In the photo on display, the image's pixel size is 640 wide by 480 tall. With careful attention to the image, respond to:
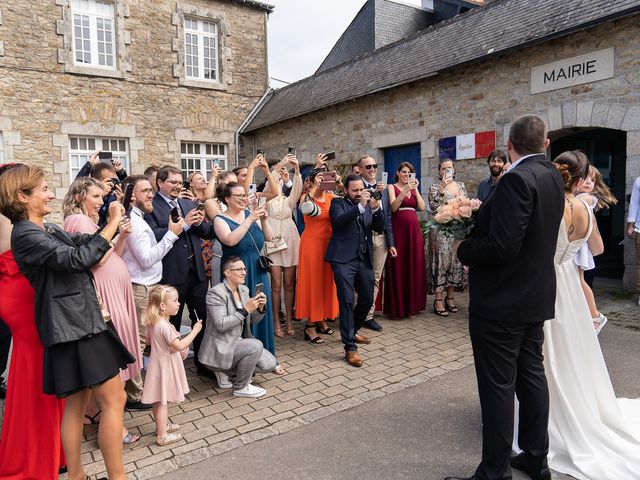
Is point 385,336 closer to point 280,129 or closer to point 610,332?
point 610,332

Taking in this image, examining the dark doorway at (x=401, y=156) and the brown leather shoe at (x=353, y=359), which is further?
the dark doorway at (x=401, y=156)

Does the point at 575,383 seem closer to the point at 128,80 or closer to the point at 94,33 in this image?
the point at 128,80

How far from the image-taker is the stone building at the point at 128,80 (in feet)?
40.7

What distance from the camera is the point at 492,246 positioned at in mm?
2477

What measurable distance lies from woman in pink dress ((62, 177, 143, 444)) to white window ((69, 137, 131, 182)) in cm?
1069

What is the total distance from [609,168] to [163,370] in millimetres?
10247

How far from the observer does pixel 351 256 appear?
4.92 m

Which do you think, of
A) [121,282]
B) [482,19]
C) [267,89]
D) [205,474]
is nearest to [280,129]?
[267,89]

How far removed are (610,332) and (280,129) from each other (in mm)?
11100

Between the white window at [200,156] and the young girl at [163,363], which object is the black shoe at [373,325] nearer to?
the young girl at [163,363]

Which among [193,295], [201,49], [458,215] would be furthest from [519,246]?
[201,49]

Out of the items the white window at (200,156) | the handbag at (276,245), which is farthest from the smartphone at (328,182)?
the white window at (200,156)

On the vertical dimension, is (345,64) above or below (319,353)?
above

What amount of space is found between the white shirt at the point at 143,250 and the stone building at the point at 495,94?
21.0 ft
